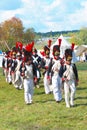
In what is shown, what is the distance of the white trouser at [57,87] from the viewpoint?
568 inches

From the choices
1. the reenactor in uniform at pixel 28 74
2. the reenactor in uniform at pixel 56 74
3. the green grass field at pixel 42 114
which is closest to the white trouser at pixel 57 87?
the reenactor in uniform at pixel 56 74

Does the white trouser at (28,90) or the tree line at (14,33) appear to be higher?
the white trouser at (28,90)

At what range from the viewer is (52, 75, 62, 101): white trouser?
14.4 meters

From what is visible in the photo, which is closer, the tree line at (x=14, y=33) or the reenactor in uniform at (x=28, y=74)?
the reenactor in uniform at (x=28, y=74)

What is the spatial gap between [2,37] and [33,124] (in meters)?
101

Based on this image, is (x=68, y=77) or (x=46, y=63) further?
(x=46, y=63)

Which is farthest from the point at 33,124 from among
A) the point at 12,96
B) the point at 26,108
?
the point at 12,96

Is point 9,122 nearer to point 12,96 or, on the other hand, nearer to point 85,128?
point 85,128

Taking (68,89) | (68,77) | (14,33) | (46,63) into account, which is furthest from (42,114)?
(14,33)

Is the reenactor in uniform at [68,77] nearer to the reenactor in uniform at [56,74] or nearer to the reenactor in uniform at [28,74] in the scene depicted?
the reenactor in uniform at [56,74]

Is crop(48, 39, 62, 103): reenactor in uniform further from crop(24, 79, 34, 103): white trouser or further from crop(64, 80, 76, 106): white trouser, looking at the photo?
crop(64, 80, 76, 106): white trouser

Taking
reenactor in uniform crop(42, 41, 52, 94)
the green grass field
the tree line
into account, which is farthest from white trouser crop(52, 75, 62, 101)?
the tree line

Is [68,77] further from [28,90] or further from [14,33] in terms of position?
[14,33]

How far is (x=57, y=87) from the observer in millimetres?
14516
